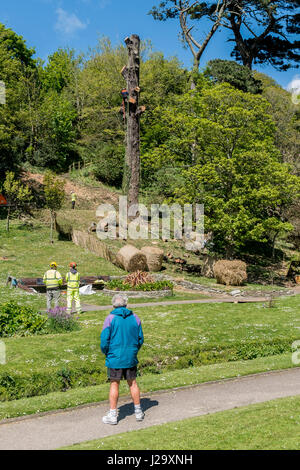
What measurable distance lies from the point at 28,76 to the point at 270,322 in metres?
48.3

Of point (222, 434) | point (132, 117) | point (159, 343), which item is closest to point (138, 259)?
point (132, 117)

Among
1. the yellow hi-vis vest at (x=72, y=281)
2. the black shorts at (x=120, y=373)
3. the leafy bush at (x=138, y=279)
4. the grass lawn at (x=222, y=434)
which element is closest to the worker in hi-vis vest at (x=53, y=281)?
the yellow hi-vis vest at (x=72, y=281)

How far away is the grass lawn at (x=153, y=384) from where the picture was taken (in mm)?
8805

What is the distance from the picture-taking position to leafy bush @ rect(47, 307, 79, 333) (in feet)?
46.4

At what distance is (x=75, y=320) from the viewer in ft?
51.2

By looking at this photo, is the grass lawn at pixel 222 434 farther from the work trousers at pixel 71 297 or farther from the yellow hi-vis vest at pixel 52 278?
the work trousers at pixel 71 297

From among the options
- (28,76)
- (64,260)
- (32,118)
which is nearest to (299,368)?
(64,260)

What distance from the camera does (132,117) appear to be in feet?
115

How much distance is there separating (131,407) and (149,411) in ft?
1.45

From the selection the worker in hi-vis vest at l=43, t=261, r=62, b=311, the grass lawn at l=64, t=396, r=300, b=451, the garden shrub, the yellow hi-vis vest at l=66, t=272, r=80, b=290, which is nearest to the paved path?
the grass lawn at l=64, t=396, r=300, b=451

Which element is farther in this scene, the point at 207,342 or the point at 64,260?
the point at 64,260

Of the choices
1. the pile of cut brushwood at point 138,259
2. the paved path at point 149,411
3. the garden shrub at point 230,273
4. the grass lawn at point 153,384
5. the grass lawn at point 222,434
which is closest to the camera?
the grass lawn at point 222,434

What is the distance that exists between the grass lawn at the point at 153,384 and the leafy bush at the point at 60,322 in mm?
3992
